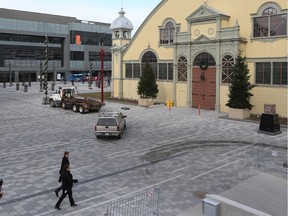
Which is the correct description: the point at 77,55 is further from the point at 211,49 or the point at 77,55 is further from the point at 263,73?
the point at 263,73

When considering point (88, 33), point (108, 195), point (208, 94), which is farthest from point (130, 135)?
point (88, 33)

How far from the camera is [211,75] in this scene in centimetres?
3716

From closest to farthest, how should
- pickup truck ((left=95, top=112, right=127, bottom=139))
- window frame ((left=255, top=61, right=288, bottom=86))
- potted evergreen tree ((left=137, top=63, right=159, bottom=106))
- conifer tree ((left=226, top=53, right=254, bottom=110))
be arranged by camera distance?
pickup truck ((left=95, top=112, right=127, bottom=139))
conifer tree ((left=226, top=53, right=254, bottom=110))
window frame ((left=255, top=61, right=288, bottom=86))
potted evergreen tree ((left=137, top=63, right=159, bottom=106))

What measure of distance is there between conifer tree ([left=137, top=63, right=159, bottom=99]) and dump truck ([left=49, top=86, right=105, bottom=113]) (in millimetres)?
5420

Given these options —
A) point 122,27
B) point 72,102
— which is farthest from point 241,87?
point 122,27

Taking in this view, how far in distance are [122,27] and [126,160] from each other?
33424 mm

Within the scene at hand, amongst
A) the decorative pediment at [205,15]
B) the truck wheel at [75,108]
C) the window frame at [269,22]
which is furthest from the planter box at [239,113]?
the truck wheel at [75,108]

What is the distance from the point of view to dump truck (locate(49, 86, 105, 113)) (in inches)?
1421

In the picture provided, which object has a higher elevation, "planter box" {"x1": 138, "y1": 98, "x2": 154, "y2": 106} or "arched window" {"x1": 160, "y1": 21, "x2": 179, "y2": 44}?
"arched window" {"x1": 160, "y1": 21, "x2": 179, "y2": 44}

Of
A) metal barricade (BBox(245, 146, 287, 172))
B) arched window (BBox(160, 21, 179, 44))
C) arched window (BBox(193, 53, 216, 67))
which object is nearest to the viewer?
metal barricade (BBox(245, 146, 287, 172))

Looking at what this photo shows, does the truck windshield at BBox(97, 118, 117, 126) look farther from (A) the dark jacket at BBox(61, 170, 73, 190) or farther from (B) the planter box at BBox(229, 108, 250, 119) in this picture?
(B) the planter box at BBox(229, 108, 250, 119)

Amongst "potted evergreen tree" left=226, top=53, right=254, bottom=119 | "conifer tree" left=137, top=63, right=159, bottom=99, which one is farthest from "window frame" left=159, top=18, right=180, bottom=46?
"potted evergreen tree" left=226, top=53, right=254, bottom=119

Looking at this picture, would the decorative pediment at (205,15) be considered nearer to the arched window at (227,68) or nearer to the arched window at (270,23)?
the arched window at (270,23)

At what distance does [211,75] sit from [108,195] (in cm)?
2610
